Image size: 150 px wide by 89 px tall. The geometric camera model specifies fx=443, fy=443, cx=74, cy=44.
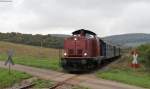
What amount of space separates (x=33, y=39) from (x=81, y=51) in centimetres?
7445

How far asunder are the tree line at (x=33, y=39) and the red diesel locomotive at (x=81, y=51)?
5953 cm

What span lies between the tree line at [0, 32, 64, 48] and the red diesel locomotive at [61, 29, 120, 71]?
59.5 metres

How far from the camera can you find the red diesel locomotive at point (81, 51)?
35.5 metres

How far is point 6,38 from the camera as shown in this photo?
112562 millimetres

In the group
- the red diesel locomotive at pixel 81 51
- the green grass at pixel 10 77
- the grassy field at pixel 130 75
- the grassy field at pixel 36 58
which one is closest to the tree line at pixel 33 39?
the grassy field at pixel 36 58

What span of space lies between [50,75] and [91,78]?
3.06 m

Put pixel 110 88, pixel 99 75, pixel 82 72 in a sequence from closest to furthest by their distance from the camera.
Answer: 1. pixel 110 88
2. pixel 99 75
3. pixel 82 72

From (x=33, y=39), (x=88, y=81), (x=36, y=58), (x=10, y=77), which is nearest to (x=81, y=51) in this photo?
(x=88, y=81)

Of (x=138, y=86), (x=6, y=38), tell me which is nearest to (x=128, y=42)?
(x=6, y=38)

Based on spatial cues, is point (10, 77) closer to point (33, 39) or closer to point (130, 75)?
point (130, 75)

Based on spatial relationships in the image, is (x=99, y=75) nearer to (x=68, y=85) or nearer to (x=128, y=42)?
(x=68, y=85)

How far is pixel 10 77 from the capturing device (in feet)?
101

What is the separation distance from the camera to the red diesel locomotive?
35.5 metres

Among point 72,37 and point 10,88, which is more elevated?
point 72,37
